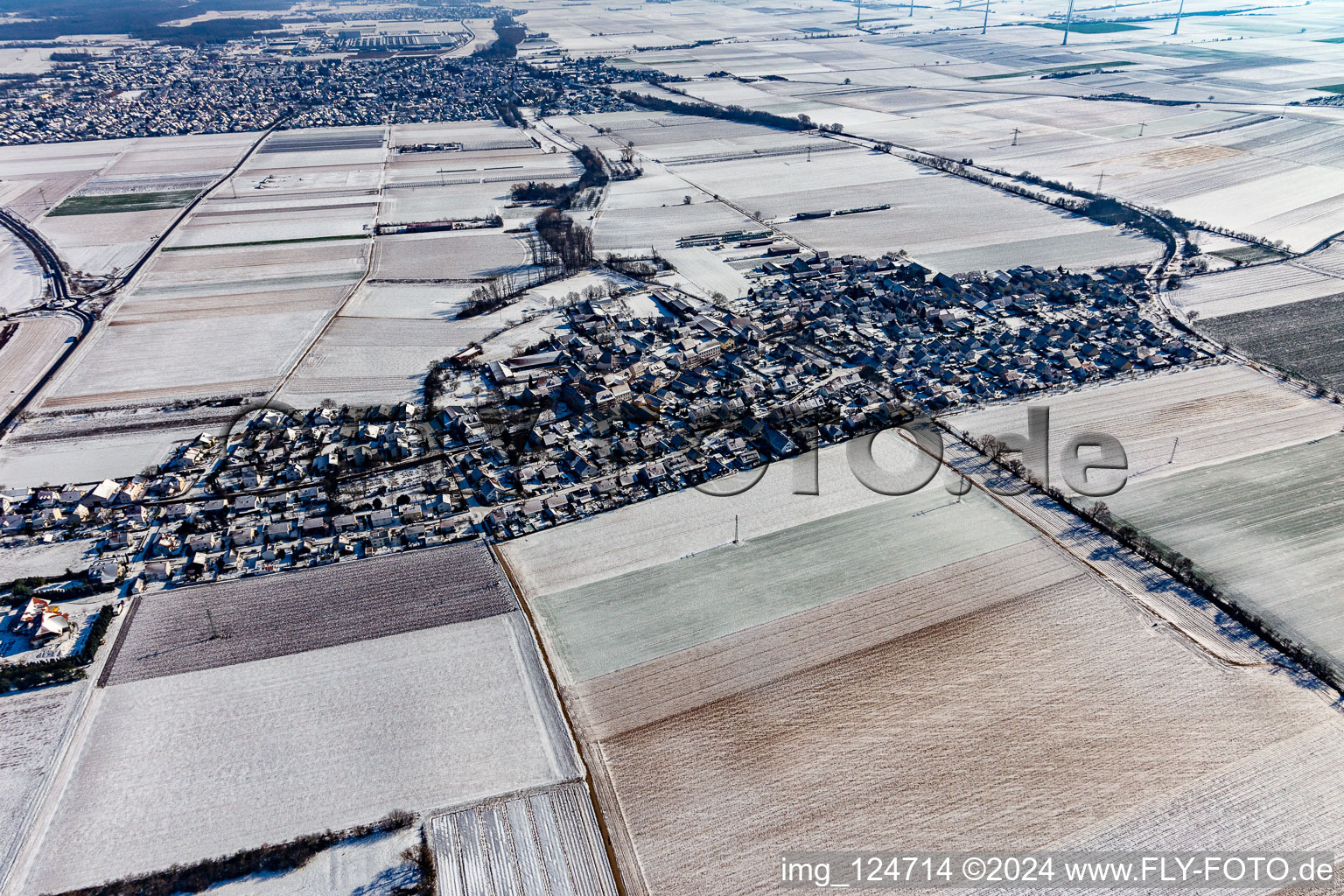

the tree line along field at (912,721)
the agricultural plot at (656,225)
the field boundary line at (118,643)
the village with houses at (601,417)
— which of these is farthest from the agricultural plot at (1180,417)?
the field boundary line at (118,643)

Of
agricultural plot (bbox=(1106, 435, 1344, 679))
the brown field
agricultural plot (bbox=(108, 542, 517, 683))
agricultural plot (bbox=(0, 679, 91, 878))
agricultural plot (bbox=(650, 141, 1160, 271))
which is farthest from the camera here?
agricultural plot (bbox=(650, 141, 1160, 271))

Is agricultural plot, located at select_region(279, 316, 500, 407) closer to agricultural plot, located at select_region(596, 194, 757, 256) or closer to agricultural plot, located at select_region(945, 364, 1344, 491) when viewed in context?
agricultural plot, located at select_region(596, 194, 757, 256)

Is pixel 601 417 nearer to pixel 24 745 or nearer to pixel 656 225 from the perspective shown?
pixel 24 745

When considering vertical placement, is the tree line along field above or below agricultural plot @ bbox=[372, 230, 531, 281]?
below

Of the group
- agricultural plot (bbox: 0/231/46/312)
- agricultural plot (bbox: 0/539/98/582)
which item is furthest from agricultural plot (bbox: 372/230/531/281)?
agricultural plot (bbox: 0/539/98/582)

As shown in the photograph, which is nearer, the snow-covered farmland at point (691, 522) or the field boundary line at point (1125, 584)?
the field boundary line at point (1125, 584)

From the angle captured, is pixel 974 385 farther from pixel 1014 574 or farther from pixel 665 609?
pixel 665 609

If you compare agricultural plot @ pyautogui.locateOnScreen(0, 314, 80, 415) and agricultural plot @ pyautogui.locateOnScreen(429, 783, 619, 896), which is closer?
agricultural plot @ pyautogui.locateOnScreen(429, 783, 619, 896)

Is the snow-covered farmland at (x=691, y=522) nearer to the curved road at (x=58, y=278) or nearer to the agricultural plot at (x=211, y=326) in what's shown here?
the agricultural plot at (x=211, y=326)
